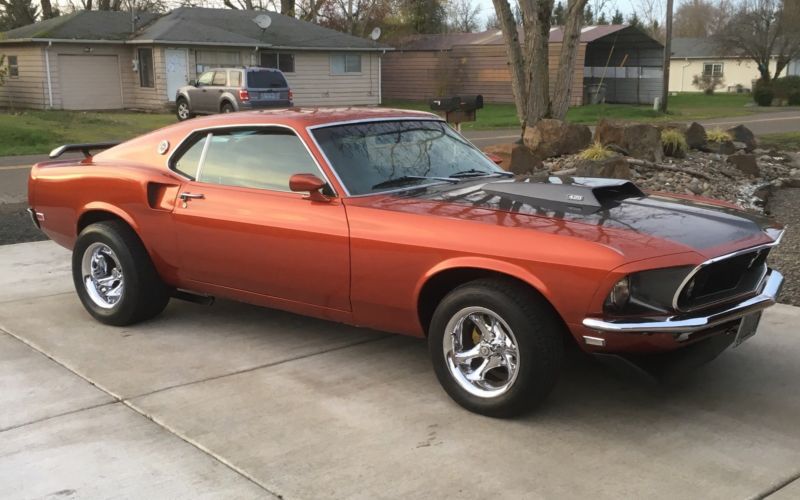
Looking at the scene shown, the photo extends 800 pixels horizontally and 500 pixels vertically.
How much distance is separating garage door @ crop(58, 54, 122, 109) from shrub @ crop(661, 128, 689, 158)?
25061 mm

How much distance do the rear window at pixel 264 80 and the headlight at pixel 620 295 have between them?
24.6 meters

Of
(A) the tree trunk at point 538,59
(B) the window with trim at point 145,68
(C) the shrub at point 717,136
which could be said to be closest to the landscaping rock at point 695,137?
(C) the shrub at point 717,136

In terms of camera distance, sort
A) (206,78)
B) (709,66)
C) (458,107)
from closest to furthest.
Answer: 1. (458,107)
2. (206,78)
3. (709,66)

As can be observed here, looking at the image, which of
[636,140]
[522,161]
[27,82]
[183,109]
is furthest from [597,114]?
[522,161]

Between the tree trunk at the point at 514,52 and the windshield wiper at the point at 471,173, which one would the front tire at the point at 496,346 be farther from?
the tree trunk at the point at 514,52

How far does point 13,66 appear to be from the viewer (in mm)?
32938

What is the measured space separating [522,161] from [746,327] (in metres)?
7.23

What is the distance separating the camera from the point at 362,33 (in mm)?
48344

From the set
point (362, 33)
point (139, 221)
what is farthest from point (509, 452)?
point (362, 33)

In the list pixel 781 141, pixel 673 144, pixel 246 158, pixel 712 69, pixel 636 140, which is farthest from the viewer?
pixel 712 69

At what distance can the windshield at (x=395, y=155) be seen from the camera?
500 cm

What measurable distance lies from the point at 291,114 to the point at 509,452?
266cm

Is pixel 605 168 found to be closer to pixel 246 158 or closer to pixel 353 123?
pixel 353 123

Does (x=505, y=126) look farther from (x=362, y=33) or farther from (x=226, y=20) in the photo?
(x=362, y=33)
